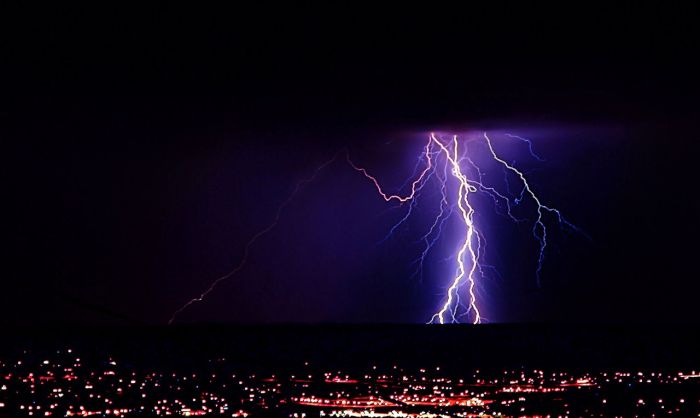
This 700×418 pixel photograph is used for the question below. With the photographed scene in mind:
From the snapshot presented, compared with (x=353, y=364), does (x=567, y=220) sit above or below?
above

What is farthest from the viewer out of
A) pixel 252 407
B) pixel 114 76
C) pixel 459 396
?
pixel 114 76

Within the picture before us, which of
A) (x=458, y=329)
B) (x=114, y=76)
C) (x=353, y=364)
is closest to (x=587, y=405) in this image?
(x=353, y=364)

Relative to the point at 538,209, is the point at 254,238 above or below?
below

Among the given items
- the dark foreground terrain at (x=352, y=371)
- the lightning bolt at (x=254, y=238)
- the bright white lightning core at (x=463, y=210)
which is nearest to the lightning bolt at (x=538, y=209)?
the bright white lightning core at (x=463, y=210)

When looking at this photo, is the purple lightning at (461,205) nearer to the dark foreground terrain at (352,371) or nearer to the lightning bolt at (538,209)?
the lightning bolt at (538,209)

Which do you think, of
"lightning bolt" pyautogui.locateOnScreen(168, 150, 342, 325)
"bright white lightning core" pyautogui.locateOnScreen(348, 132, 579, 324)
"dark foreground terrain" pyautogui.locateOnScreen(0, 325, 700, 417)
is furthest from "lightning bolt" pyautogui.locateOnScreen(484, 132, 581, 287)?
"lightning bolt" pyautogui.locateOnScreen(168, 150, 342, 325)

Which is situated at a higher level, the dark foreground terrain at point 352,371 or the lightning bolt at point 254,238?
the lightning bolt at point 254,238

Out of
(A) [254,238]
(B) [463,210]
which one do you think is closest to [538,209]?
(B) [463,210]

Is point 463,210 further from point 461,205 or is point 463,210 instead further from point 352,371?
point 352,371

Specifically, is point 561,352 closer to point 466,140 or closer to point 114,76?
point 466,140

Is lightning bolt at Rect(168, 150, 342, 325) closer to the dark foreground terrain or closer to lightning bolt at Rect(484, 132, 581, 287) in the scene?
the dark foreground terrain

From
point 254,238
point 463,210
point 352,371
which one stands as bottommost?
point 352,371
